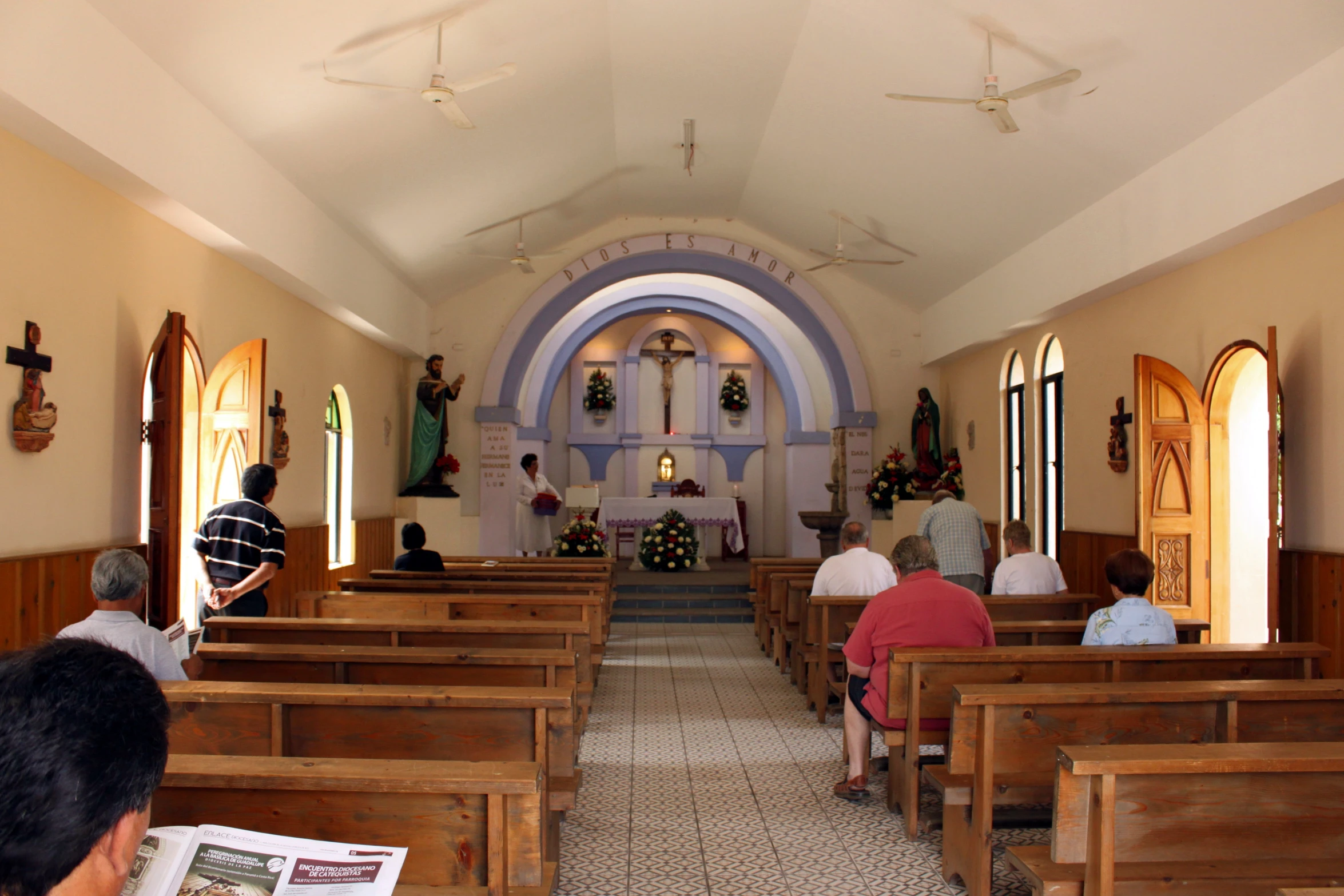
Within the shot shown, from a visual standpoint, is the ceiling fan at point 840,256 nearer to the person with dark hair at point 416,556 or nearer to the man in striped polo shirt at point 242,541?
the person with dark hair at point 416,556

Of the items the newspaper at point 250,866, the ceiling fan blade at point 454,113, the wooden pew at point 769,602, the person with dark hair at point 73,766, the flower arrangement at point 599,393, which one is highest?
the ceiling fan blade at point 454,113

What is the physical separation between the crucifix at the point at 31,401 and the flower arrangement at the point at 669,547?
8.94 meters

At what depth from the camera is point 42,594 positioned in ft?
15.5

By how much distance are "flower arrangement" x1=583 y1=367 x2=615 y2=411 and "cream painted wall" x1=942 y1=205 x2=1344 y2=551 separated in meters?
8.75

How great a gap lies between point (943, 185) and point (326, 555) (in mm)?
6292

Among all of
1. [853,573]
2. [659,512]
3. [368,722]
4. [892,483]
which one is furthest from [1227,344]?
[659,512]

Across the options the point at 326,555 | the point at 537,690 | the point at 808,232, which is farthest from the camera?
the point at 808,232

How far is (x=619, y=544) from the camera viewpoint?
57.1 ft

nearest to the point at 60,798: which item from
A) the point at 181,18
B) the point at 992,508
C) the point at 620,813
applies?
the point at 620,813

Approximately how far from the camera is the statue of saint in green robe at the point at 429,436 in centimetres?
1219

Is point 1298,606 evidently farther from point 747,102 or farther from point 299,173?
point 299,173


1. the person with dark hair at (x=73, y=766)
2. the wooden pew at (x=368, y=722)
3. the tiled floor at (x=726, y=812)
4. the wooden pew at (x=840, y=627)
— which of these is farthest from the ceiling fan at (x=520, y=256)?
the person with dark hair at (x=73, y=766)

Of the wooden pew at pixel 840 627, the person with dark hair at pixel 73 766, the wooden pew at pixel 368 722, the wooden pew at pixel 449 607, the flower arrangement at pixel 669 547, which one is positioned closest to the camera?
the person with dark hair at pixel 73 766

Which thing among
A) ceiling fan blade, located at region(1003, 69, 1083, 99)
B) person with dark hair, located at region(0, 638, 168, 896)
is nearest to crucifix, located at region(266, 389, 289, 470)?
ceiling fan blade, located at region(1003, 69, 1083, 99)
